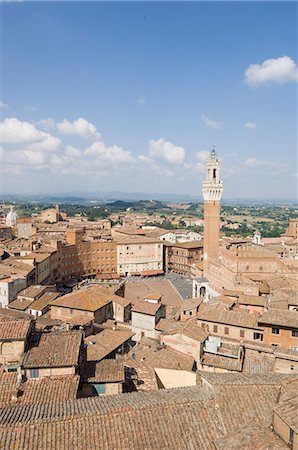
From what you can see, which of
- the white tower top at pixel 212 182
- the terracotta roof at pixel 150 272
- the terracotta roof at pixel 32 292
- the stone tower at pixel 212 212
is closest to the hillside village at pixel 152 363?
the terracotta roof at pixel 32 292

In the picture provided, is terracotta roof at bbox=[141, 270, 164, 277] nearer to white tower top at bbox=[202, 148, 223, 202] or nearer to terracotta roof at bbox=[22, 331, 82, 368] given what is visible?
white tower top at bbox=[202, 148, 223, 202]

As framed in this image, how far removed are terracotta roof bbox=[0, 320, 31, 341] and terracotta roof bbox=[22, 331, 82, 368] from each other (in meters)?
0.66

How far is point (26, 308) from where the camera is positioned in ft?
109

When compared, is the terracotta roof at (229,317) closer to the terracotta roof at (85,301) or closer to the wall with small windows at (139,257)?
the terracotta roof at (85,301)

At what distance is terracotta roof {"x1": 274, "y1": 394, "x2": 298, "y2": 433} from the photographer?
27.0ft

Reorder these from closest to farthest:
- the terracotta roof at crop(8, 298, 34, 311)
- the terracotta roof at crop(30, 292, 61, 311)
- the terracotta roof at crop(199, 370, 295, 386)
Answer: the terracotta roof at crop(199, 370, 295, 386) → the terracotta roof at crop(30, 292, 61, 311) → the terracotta roof at crop(8, 298, 34, 311)

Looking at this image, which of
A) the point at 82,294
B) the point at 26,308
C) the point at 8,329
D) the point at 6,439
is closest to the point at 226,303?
the point at 82,294

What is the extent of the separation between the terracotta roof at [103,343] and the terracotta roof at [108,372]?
12.0ft

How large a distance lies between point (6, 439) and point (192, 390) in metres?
5.33

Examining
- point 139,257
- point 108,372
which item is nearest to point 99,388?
point 108,372

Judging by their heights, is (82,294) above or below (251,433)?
below

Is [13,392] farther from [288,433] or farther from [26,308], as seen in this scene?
[26,308]

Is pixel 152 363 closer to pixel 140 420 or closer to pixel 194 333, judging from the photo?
pixel 194 333

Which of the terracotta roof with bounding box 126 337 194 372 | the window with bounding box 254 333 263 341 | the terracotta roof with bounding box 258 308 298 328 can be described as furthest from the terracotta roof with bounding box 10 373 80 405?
the window with bounding box 254 333 263 341
